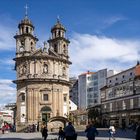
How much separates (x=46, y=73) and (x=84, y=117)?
27.5m

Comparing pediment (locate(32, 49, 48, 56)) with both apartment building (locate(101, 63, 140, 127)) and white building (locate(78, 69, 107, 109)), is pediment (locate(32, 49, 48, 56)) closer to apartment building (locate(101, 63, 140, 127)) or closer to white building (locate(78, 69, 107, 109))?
apartment building (locate(101, 63, 140, 127))

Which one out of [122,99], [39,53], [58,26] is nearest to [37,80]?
[39,53]

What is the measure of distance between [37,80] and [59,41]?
1079 cm

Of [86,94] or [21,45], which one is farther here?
[86,94]

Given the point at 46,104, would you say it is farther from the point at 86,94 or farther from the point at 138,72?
the point at 86,94

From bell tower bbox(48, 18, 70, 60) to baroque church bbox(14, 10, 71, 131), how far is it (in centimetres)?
110

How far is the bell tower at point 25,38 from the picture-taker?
82.4m

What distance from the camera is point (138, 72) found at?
262ft

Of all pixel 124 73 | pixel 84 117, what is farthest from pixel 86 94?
pixel 124 73

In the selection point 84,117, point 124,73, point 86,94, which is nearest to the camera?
point 124,73

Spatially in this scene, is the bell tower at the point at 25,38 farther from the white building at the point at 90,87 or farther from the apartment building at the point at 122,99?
the white building at the point at 90,87

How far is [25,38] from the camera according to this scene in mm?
82562

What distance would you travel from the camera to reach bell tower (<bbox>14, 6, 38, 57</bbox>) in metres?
82.4

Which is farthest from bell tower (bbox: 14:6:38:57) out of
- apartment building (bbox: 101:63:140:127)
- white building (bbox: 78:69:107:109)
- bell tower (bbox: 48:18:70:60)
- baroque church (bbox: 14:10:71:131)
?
white building (bbox: 78:69:107:109)
